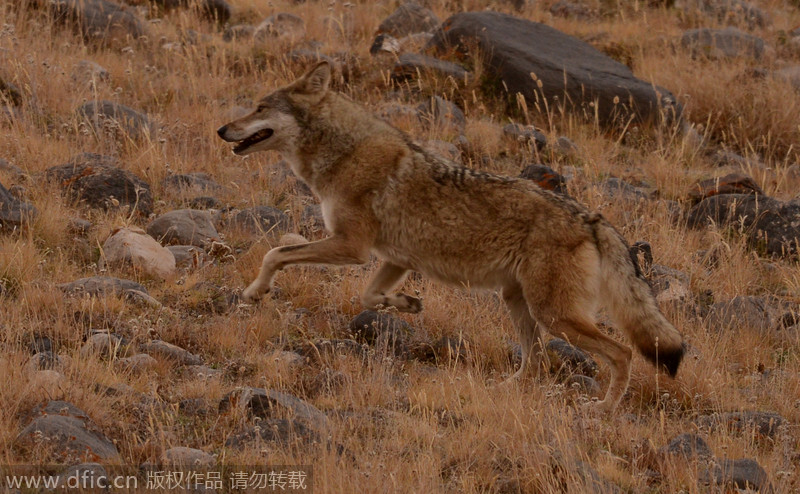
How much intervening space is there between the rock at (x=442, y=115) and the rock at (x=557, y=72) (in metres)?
0.96

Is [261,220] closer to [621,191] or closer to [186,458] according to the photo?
[621,191]

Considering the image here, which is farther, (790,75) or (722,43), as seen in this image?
(722,43)

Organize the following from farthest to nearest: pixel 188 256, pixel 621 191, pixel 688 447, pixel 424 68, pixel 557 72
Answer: pixel 424 68 → pixel 557 72 → pixel 621 191 → pixel 188 256 → pixel 688 447

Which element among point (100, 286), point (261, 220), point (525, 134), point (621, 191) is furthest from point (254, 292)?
point (525, 134)

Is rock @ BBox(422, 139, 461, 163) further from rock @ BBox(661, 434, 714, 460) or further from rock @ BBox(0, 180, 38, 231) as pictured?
rock @ BBox(661, 434, 714, 460)

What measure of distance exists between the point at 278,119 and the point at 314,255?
1113mm

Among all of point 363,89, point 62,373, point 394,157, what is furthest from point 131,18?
point 62,373

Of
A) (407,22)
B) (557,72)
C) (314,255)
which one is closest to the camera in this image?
(314,255)

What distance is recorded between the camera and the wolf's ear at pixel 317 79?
7.44m

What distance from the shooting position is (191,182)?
32.9 ft

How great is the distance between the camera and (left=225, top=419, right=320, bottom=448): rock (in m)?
5.34

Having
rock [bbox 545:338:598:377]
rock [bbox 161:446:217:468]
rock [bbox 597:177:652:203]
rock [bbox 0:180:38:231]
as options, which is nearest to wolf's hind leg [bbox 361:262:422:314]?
rock [bbox 545:338:598:377]

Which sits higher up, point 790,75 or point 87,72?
point 87,72

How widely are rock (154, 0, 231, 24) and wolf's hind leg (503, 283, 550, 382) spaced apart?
9.79m
